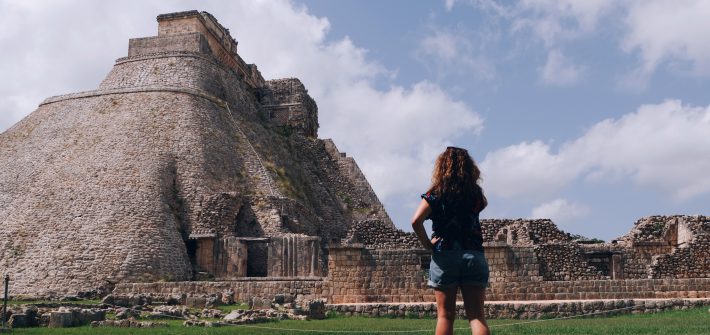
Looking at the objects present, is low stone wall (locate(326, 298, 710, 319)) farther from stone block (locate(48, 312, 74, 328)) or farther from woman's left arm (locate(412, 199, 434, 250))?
woman's left arm (locate(412, 199, 434, 250))

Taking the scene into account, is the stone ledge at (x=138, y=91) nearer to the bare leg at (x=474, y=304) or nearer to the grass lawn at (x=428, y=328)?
the grass lawn at (x=428, y=328)

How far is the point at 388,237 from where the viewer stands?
28.6m

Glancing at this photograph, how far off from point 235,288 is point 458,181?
61.0 feet

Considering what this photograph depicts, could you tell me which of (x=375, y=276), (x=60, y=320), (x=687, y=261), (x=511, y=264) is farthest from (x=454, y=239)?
(x=687, y=261)

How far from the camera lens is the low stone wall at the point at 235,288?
76.8ft

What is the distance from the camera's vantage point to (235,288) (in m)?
24.4

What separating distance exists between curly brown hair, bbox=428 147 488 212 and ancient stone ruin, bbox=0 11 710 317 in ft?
33.0

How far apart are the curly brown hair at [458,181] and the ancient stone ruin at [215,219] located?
1007 centimetres

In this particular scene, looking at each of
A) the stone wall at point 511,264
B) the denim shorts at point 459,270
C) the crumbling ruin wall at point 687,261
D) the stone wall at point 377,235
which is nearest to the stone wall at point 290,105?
the stone wall at point 377,235

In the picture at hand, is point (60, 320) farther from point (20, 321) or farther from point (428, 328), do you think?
point (428, 328)

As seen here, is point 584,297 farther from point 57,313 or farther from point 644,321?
point 57,313

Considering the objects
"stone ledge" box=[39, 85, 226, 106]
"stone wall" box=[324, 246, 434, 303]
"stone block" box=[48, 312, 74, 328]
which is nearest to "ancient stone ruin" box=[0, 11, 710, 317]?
"stone wall" box=[324, 246, 434, 303]

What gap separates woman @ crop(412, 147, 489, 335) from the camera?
668 centimetres

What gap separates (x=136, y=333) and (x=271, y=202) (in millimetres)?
21290
